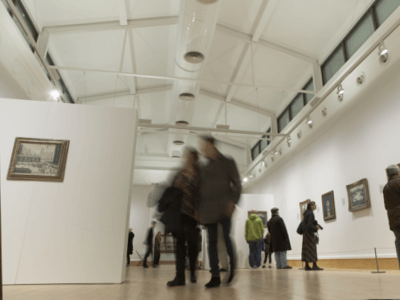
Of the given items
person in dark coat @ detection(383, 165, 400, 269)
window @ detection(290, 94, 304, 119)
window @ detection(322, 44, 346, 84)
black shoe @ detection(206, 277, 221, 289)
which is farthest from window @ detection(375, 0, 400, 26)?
black shoe @ detection(206, 277, 221, 289)

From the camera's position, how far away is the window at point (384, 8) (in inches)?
256

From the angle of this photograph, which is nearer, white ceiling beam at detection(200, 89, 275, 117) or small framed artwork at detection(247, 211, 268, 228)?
small framed artwork at detection(247, 211, 268, 228)

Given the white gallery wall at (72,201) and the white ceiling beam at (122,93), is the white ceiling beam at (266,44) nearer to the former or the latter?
the white ceiling beam at (122,93)

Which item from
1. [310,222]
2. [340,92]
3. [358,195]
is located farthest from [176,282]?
[340,92]

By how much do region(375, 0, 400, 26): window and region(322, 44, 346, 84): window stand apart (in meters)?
1.47

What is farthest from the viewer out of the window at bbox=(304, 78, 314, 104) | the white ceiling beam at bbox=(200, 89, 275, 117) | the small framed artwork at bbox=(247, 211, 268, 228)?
the white ceiling beam at bbox=(200, 89, 275, 117)

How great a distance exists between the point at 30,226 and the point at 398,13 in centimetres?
706

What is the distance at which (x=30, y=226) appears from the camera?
3830 millimetres

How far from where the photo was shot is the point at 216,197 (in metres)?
2.90

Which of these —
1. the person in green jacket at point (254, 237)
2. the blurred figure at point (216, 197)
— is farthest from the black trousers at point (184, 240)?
the person in green jacket at point (254, 237)

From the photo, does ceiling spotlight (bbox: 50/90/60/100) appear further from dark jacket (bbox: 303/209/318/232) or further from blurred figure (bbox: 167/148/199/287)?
dark jacket (bbox: 303/209/318/232)

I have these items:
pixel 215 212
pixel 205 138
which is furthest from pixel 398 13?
pixel 215 212

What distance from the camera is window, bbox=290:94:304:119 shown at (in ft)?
36.0

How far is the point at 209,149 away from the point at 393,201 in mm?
2915
